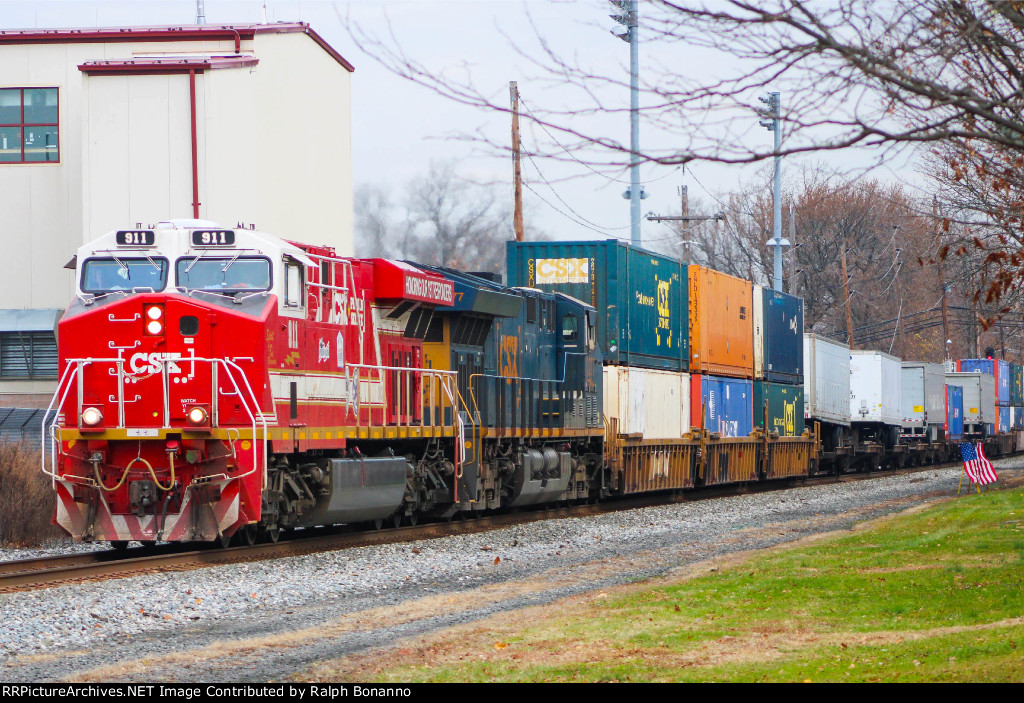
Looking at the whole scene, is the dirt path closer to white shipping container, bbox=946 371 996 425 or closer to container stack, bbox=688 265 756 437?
container stack, bbox=688 265 756 437

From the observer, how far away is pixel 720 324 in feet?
97.4

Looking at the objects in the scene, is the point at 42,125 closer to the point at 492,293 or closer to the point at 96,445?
the point at 492,293

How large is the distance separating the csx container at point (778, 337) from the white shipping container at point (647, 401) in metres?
5.04

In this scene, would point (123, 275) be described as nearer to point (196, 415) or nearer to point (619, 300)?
point (196, 415)

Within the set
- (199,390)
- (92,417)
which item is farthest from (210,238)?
(92,417)

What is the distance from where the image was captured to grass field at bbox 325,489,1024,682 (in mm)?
7992

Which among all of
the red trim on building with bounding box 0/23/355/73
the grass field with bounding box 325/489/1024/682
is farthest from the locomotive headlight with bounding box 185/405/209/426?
the red trim on building with bounding box 0/23/355/73

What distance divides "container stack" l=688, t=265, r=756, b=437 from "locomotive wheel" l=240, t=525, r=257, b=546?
14.1 m

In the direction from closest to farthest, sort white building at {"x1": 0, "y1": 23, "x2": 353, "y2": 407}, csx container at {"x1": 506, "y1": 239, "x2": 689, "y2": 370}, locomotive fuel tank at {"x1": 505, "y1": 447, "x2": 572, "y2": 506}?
locomotive fuel tank at {"x1": 505, "y1": 447, "x2": 572, "y2": 506} → csx container at {"x1": 506, "y1": 239, "x2": 689, "y2": 370} → white building at {"x1": 0, "y1": 23, "x2": 353, "y2": 407}

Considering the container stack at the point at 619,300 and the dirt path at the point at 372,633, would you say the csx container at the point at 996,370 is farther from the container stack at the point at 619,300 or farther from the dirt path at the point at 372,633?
the dirt path at the point at 372,633

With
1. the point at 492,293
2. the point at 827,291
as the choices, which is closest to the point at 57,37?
the point at 492,293

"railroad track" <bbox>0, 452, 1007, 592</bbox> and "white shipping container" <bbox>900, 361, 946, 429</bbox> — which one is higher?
"white shipping container" <bbox>900, 361, 946, 429</bbox>

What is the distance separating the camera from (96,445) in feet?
48.6

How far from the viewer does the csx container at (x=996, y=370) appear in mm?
57031
